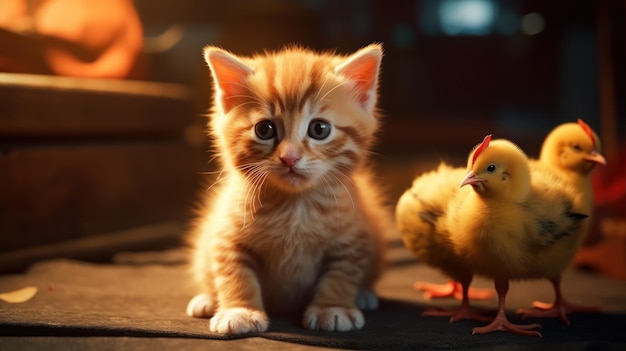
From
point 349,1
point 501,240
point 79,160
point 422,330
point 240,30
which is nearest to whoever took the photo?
point 501,240

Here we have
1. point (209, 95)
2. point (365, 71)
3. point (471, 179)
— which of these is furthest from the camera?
point (209, 95)

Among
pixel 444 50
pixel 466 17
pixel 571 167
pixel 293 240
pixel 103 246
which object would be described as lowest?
pixel 103 246

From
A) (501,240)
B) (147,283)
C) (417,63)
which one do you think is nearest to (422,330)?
(501,240)

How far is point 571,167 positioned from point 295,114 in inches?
22.2

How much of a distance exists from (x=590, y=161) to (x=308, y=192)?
56 cm

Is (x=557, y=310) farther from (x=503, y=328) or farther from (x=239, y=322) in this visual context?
(x=239, y=322)

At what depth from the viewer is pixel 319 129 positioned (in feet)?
4.05

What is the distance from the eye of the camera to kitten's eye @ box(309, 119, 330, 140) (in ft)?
4.02

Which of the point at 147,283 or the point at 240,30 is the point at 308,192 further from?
the point at 240,30

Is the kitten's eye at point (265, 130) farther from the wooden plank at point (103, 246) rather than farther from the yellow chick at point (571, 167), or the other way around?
the wooden plank at point (103, 246)

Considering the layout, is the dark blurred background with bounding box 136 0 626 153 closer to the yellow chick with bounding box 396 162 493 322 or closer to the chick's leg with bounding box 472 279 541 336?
the yellow chick with bounding box 396 162 493 322

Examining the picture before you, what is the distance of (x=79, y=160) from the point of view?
6.56 ft

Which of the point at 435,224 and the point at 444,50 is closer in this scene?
the point at 435,224

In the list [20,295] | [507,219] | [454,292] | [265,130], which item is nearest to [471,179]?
[507,219]
